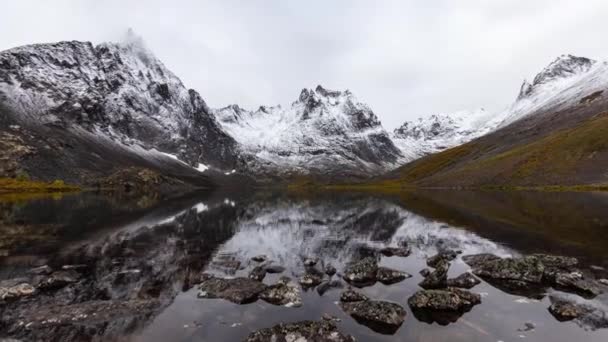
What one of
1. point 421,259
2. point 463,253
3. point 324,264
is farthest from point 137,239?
point 463,253

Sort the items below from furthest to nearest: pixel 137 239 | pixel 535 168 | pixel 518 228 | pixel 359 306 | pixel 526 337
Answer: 1. pixel 535 168
2. pixel 518 228
3. pixel 137 239
4. pixel 359 306
5. pixel 526 337

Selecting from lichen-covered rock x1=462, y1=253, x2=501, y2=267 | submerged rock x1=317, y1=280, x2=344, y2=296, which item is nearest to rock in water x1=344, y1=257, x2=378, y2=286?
submerged rock x1=317, y1=280, x2=344, y2=296

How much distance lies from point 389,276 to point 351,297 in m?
6.38

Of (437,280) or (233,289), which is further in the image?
(437,280)

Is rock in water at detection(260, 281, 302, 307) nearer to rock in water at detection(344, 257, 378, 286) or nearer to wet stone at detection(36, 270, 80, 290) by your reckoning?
rock in water at detection(344, 257, 378, 286)

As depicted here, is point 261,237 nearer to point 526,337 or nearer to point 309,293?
point 309,293

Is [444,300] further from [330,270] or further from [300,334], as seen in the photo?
[330,270]

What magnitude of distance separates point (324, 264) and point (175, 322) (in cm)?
1769

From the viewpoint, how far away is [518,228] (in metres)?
52.9

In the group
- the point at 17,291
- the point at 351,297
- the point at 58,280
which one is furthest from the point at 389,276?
the point at 17,291

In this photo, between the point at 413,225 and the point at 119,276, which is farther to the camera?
the point at 413,225

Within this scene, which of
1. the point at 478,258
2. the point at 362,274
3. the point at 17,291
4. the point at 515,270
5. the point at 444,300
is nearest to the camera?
the point at 444,300

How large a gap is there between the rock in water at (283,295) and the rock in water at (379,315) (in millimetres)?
3535

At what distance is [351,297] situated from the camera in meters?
24.4
